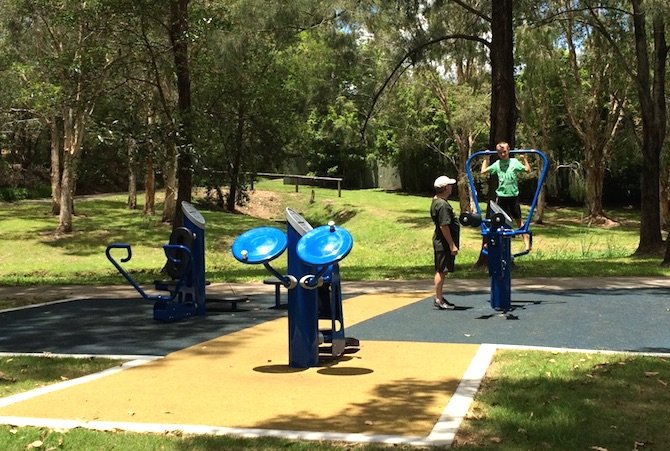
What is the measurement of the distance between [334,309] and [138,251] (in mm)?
18428

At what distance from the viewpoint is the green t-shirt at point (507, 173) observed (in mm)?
10805

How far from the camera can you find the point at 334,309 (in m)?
6.88

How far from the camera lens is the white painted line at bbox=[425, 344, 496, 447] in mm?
4371

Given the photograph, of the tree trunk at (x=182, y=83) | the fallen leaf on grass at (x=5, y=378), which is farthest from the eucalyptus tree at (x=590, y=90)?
the fallen leaf on grass at (x=5, y=378)

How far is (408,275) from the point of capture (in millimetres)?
14820

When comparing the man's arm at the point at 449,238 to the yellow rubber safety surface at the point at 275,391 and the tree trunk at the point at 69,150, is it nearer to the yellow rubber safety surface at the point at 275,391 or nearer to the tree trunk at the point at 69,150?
the yellow rubber safety surface at the point at 275,391

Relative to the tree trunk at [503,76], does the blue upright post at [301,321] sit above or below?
below

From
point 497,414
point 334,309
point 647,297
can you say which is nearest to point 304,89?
point 647,297

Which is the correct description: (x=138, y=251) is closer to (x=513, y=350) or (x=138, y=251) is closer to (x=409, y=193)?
(x=513, y=350)

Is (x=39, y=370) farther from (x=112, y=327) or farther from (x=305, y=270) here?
(x=305, y=270)

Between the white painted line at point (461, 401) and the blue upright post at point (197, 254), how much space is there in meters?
4.01

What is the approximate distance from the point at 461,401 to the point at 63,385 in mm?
3114

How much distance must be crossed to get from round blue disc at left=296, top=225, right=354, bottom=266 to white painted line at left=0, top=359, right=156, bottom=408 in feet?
6.14

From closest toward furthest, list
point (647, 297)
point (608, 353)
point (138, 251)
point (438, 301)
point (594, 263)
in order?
point (608, 353) < point (438, 301) < point (647, 297) < point (594, 263) < point (138, 251)
